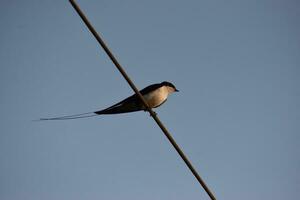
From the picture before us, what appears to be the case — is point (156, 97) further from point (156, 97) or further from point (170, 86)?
point (170, 86)

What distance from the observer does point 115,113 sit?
5969 mm

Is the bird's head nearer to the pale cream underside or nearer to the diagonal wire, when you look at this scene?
the pale cream underside

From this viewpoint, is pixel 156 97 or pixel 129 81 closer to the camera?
pixel 129 81

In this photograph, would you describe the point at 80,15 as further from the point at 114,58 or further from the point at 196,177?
the point at 196,177

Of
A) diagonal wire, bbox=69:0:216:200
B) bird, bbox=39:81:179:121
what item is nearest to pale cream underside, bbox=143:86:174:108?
bird, bbox=39:81:179:121

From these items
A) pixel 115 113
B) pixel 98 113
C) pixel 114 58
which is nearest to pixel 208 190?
pixel 114 58

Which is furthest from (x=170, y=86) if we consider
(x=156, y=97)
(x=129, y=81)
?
(x=129, y=81)

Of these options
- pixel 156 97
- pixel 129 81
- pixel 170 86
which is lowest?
pixel 129 81

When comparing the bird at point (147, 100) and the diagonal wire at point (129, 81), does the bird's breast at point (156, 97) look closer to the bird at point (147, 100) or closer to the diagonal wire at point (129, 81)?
the bird at point (147, 100)

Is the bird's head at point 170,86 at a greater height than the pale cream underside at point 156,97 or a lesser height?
greater

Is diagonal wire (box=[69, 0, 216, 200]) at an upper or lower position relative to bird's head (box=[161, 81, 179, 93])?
lower

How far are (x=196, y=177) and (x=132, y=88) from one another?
0.91 metres

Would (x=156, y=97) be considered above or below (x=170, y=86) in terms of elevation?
below

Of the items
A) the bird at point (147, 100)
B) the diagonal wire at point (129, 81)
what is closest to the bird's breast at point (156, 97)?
the bird at point (147, 100)
